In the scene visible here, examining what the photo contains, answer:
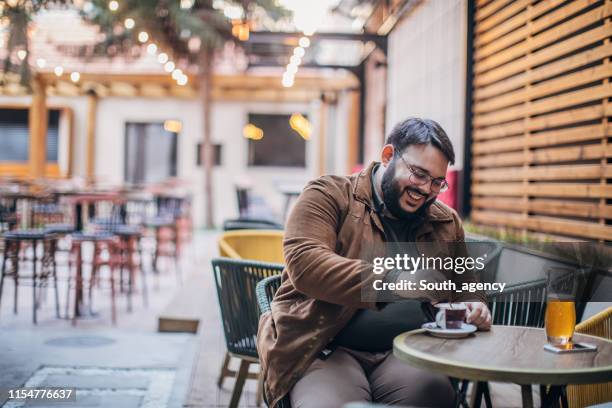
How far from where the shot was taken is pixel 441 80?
7.35 metres

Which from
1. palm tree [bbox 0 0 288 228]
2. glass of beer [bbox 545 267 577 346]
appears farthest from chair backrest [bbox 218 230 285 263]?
palm tree [bbox 0 0 288 228]

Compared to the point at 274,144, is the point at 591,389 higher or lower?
lower

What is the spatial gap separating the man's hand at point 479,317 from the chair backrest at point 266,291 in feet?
2.06

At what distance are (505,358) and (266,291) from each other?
40.7 inches

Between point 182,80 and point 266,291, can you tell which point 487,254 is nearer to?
point 266,291

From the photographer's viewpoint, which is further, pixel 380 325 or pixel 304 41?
pixel 304 41

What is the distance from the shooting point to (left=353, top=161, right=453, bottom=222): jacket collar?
7.57ft

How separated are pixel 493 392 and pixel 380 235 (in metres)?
1.85

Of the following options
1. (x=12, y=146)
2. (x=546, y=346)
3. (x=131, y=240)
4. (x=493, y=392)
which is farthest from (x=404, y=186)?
(x=12, y=146)

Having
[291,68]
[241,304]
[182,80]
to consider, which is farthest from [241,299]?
[182,80]

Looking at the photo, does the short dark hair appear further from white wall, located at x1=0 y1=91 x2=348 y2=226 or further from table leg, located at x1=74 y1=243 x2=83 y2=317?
white wall, located at x1=0 y1=91 x2=348 y2=226

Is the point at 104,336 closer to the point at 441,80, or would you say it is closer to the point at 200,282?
the point at 200,282

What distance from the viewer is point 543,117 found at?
16.1ft

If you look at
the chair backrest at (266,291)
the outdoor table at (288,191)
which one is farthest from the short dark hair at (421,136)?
the outdoor table at (288,191)
